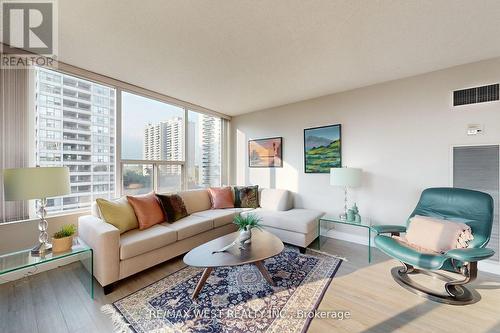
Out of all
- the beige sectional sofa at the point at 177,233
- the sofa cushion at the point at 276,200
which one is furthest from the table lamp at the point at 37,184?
the sofa cushion at the point at 276,200

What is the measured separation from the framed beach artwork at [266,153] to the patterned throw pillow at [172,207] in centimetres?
195

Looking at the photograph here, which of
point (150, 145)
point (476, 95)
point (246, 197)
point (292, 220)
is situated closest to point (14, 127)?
point (150, 145)

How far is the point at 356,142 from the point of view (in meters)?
3.27

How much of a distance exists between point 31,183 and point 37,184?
4cm

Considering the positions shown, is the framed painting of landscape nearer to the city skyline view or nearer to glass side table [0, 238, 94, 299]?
the city skyline view

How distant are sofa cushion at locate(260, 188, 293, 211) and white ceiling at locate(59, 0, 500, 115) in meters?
1.89

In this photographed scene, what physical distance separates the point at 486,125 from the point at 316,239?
8.29 feet

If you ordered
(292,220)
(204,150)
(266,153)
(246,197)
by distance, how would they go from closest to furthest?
(292,220), (246,197), (266,153), (204,150)

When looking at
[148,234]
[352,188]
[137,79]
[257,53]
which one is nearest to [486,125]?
[352,188]

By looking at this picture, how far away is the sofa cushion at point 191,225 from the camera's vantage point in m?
2.60

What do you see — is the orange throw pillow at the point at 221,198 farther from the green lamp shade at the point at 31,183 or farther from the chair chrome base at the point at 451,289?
the chair chrome base at the point at 451,289

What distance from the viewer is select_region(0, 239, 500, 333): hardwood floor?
1545 millimetres

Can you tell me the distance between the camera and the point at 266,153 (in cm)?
430

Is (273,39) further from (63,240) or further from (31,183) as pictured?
(63,240)
